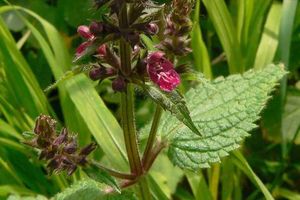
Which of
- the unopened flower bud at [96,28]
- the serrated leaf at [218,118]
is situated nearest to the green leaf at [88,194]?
the serrated leaf at [218,118]

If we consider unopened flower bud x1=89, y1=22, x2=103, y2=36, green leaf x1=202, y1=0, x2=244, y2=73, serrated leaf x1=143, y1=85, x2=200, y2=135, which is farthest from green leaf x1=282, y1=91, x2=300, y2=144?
unopened flower bud x1=89, y1=22, x2=103, y2=36

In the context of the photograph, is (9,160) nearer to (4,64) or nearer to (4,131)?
(4,131)

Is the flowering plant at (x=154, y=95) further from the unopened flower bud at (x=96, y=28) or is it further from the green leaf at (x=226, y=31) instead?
the green leaf at (x=226, y=31)

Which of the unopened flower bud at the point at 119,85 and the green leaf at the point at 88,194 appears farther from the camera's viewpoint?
the green leaf at the point at 88,194

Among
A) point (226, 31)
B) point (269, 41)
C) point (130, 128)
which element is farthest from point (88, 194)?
point (269, 41)

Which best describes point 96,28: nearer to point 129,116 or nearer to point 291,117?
point 129,116

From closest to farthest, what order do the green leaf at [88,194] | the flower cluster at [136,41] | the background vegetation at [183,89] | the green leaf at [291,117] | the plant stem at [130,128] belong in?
1. the flower cluster at [136,41]
2. the plant stem at [130,128]
3. the green leaf at [88,194]
4. the background vegetation at [183,89]
5. the green leaf at [291,117]

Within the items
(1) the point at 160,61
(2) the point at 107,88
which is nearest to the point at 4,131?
(2) the point at 107,88
